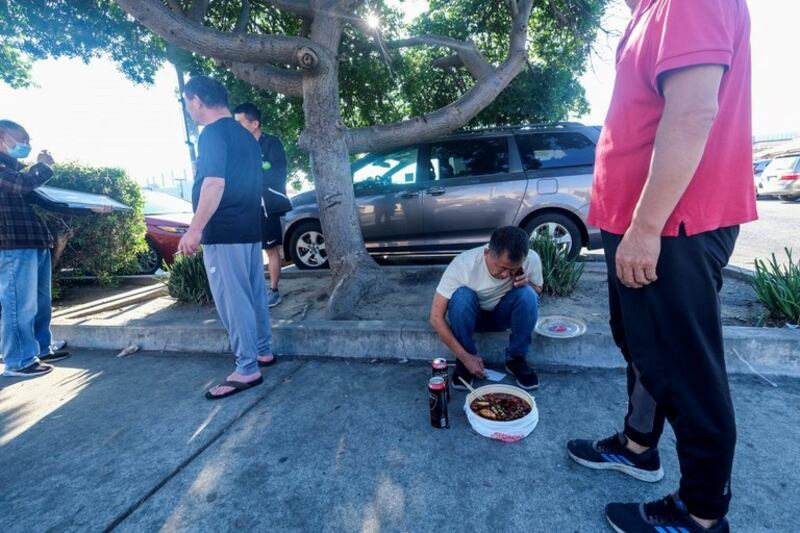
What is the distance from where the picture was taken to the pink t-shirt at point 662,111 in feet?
3.66

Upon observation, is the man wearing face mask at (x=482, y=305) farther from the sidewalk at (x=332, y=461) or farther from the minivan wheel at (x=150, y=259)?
the minivan wheel at (x=150, y=259)

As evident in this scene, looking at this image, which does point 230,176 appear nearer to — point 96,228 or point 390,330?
point 390,330

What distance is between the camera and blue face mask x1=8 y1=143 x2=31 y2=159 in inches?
125

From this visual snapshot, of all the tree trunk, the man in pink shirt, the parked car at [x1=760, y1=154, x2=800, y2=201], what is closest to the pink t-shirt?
the man in pink shirt

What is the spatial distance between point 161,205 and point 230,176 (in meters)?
6.08

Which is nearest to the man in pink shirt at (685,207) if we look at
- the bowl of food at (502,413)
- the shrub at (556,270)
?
the bowl of food at (502,413)

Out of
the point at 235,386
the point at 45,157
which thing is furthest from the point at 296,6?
the point at 235,386

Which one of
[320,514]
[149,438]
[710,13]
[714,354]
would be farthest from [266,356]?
[710,13]

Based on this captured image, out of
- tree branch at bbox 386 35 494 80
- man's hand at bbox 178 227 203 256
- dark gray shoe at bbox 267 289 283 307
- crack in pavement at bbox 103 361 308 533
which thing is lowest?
crack in pavement at bbox 103 361 308 533

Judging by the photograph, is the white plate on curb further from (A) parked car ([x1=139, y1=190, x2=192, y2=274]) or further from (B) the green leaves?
(A) parked car ([x1=139, y1=190, x2=192, y2=274])

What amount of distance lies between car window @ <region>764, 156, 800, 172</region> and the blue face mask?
836 inches

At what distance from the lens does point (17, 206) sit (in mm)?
3188

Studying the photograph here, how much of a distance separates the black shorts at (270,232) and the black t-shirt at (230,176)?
1.45 m

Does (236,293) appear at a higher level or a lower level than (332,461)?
higher
